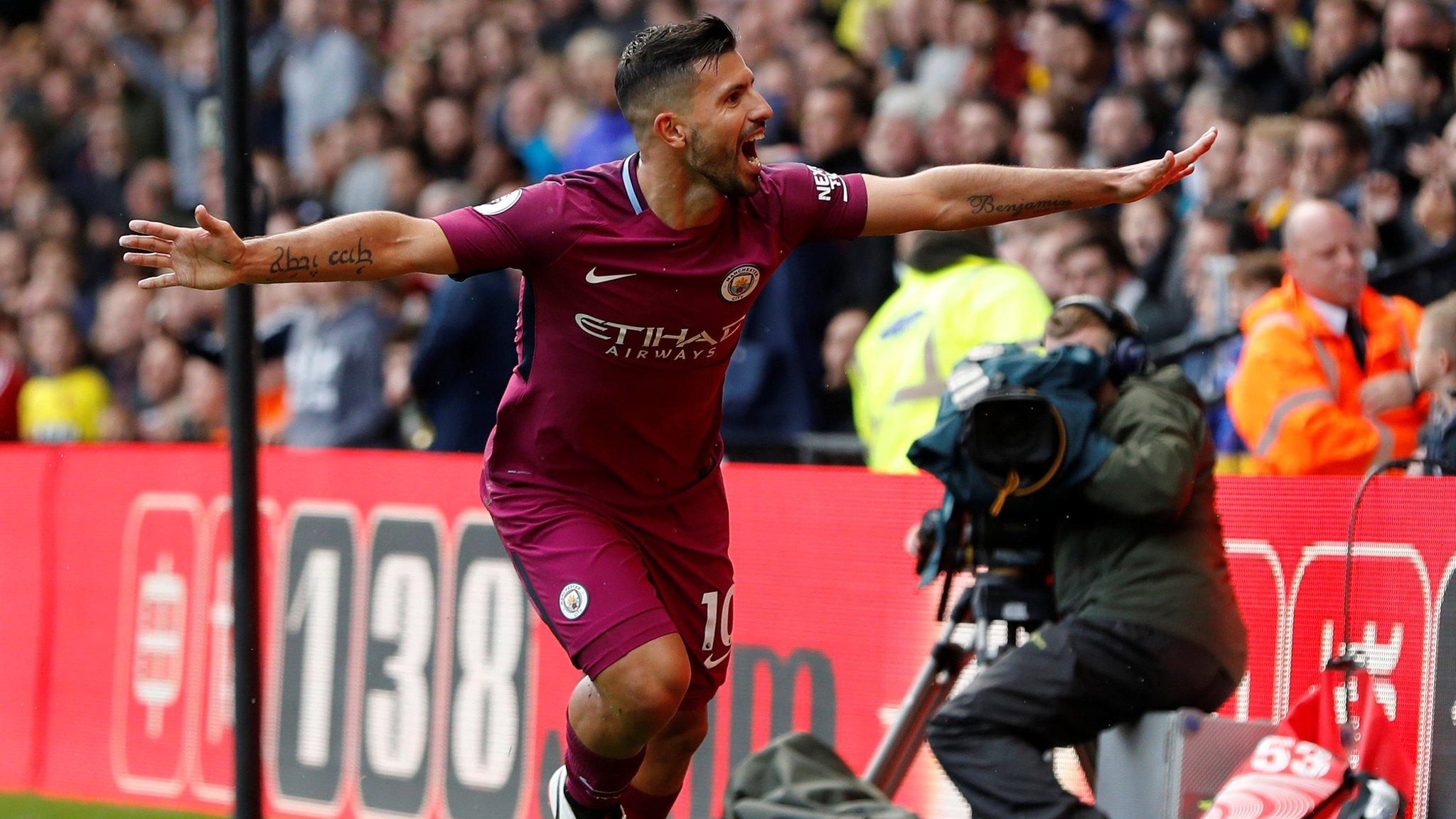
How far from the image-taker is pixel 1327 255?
6.89 m

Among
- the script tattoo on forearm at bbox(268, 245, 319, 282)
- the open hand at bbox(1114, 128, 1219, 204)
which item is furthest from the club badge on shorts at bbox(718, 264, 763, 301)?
the script tattoo on forearm at bbox(268, 245, 319, 282)

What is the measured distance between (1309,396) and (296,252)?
3.78m

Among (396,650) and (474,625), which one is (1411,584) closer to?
(474,625)

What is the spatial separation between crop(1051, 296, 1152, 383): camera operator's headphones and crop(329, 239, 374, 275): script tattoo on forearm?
2281mm

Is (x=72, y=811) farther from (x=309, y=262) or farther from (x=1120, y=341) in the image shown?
(x=1120, y=341)

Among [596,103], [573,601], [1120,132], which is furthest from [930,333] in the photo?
[596,103]

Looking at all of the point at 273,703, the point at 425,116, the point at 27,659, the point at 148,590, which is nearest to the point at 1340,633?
the point at 273,703

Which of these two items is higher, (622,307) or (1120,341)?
(622,307)

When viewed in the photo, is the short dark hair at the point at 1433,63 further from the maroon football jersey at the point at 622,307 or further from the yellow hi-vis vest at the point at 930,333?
the maroon football jersey at the point at 622,307

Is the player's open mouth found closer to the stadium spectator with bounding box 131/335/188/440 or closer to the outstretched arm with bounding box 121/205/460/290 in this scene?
the outstretched arm with bounding box 121/205/460/290

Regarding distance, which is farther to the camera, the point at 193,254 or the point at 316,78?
the point at 316,78

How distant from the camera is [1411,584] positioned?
560 centimetres

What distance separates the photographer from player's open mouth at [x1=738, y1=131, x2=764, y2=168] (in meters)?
5.08

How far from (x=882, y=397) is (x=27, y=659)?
5315 millimetres
